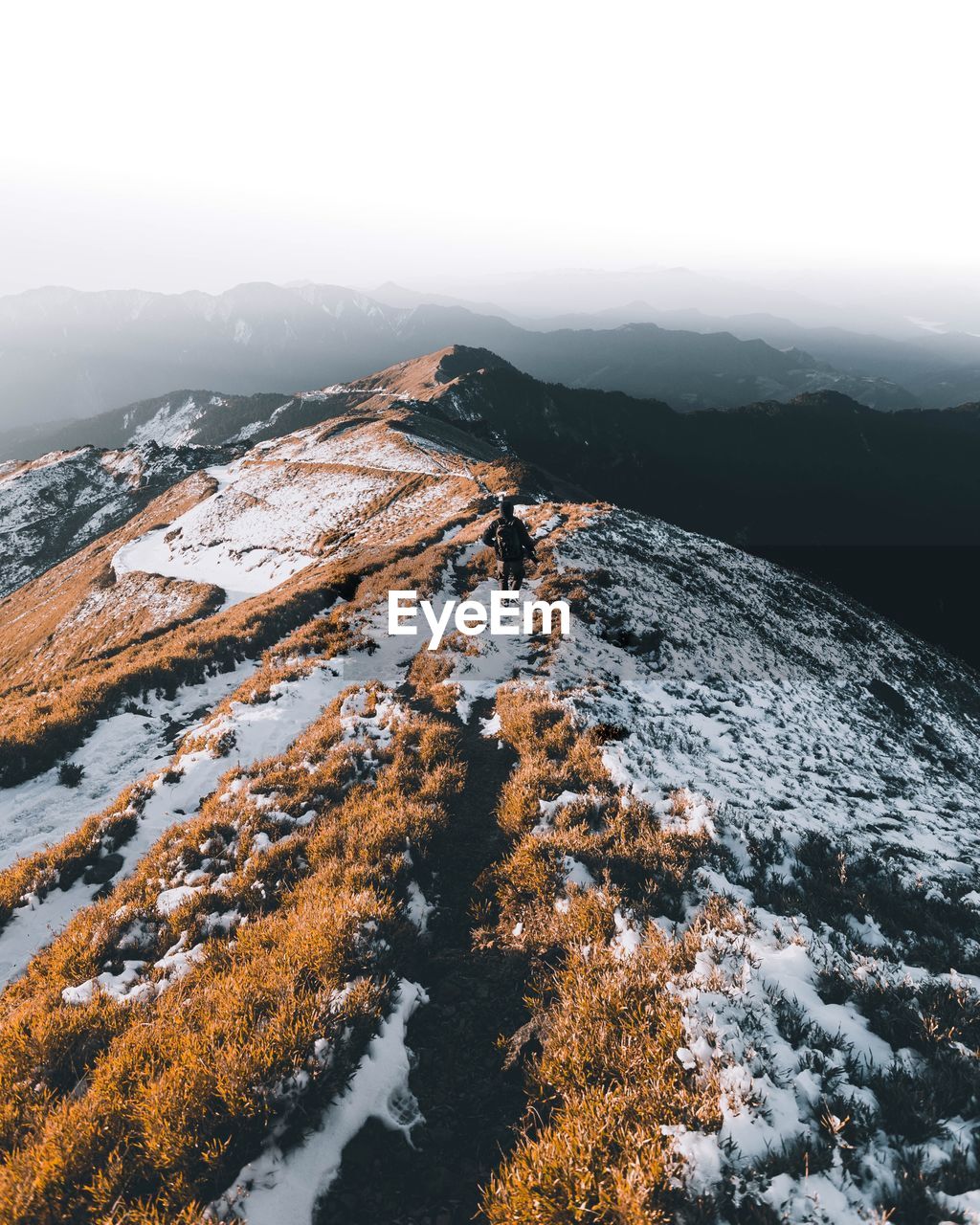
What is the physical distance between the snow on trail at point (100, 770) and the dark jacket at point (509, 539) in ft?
26.9

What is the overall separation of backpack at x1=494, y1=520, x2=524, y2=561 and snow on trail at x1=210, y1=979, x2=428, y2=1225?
1106cm

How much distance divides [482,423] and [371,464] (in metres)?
62.0

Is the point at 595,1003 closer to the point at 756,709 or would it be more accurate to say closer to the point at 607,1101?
the point at 607,1101

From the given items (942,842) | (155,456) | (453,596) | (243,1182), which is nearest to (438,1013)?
(243,1182)

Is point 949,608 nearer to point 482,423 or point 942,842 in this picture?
point 482,423

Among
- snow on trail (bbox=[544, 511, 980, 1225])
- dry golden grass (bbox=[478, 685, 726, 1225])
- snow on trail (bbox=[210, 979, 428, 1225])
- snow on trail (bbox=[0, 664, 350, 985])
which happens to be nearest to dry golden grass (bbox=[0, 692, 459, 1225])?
snow on trail (bbox=[210, 979, 428, 1225])

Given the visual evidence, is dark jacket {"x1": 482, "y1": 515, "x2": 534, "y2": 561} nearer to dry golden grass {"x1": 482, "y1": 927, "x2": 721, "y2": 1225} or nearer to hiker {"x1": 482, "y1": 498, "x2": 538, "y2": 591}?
hiker {"x1": 482, "y1": 498, "x2": 538, "y2": 591}

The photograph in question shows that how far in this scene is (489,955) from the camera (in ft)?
18.7

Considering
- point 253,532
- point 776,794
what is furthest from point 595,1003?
point 253,532

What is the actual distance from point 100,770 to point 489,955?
971cm

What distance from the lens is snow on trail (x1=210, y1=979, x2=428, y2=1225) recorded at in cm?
348

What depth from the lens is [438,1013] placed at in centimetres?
515

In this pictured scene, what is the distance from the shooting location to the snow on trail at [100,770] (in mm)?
9133

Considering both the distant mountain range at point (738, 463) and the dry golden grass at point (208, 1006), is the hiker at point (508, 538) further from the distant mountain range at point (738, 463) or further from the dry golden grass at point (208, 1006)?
the distant mountain range at point (738, 463)
